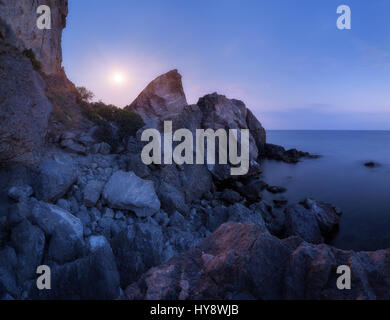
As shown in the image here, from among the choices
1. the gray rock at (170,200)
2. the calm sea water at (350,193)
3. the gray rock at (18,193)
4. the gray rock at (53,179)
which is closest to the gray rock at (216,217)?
the gray rock at (170,200)

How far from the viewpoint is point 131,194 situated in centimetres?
1060

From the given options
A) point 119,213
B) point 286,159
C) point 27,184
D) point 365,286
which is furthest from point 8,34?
point 286,159

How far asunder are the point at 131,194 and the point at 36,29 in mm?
20030

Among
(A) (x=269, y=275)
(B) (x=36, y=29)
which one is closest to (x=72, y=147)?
(A) (x=269, y=275)

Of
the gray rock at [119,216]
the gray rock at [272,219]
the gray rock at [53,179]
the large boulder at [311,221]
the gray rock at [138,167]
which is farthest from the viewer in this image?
the gray rock at [272,219]

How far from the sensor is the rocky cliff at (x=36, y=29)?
49.8ft

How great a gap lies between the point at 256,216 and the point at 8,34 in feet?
69.1

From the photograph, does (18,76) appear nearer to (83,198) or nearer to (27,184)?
(27,184)

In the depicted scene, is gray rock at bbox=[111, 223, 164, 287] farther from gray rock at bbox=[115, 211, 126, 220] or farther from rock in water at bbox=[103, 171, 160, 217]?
rock in water at bbox=[103, 171, 160, 217]

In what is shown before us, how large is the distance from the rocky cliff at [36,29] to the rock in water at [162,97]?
13632mm

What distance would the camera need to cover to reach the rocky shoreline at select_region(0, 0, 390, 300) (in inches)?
140

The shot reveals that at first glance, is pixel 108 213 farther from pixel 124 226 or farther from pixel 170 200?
pixel 170 200

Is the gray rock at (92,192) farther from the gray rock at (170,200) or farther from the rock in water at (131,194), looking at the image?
the gray rock at (170,200)

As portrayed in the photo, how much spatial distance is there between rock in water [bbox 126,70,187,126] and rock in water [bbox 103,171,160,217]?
27.2m
